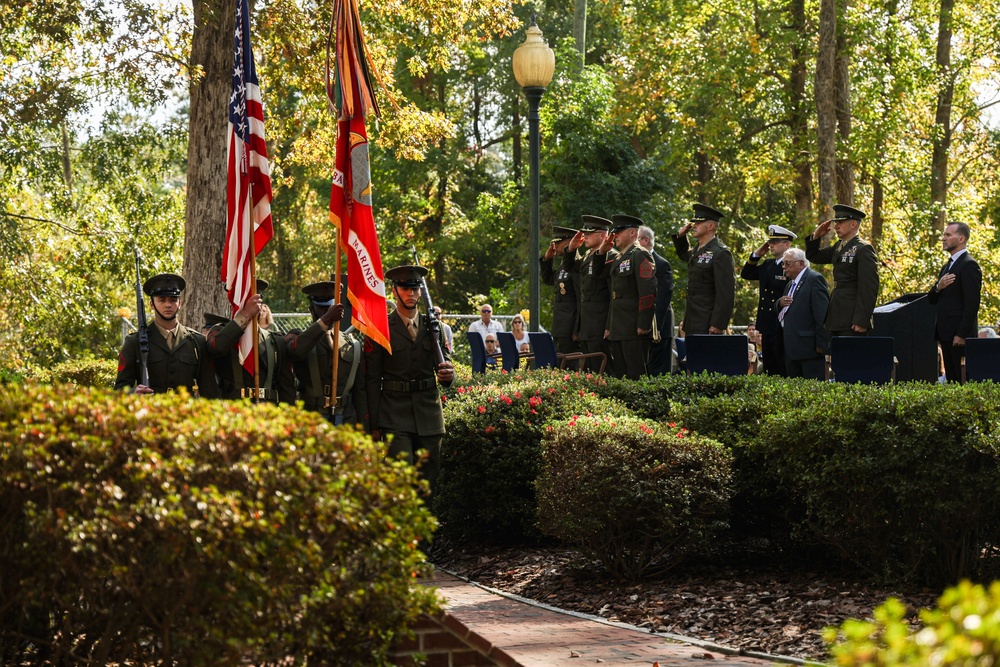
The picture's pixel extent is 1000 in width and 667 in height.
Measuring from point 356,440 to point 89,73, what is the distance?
41.5 ft

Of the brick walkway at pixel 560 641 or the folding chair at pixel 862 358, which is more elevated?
the folding chair at pixel 862 358

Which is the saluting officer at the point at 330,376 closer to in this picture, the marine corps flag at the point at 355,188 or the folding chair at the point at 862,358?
the marine corps flag at the point at 355,188

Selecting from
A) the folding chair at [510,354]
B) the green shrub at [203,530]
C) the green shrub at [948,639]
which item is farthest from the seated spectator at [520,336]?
the green shrub at [948,639]

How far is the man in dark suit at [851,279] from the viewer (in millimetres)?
11969

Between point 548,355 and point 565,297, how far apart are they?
36.7 inches

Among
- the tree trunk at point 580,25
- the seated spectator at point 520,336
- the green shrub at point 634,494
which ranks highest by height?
the tree trunk at point 580,25

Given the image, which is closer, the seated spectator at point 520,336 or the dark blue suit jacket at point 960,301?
the dark blue suit jacket at point 960,301

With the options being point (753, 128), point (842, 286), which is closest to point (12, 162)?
point (842, 286)

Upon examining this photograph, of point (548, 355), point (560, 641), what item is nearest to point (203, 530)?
point (560, 641)

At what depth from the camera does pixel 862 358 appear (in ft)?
35.8

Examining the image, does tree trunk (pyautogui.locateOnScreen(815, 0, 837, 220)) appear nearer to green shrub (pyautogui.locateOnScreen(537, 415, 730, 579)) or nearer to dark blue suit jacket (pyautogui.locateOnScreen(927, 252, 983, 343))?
dark blue suit jacket (pyautogui.locateOnScreen(927, 252, 983, 343))

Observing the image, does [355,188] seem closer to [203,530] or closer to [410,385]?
[410,385]

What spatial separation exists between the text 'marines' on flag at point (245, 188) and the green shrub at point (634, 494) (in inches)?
93.0

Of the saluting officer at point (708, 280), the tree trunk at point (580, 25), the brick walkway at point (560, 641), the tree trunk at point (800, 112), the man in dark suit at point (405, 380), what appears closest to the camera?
the brick walkway at point (560, 641)
